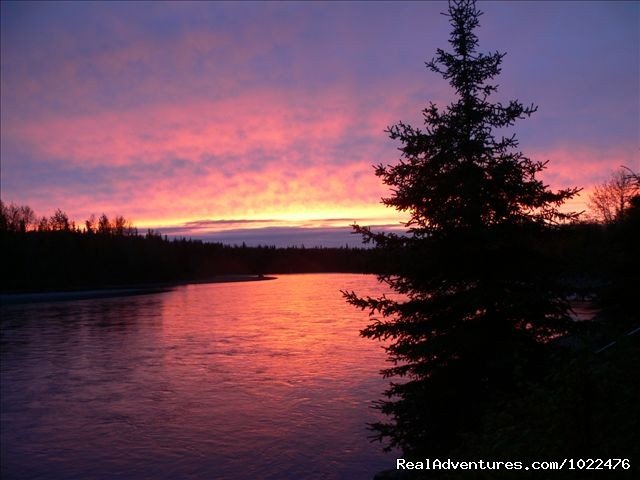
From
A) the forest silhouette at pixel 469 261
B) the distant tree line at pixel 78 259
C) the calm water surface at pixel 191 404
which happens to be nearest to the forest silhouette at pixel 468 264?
the forest silhouette at pixel 469 261

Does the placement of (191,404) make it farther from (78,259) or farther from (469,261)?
(78,259)

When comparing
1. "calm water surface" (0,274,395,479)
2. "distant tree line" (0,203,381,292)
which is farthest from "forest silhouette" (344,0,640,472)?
"distant tree line" (0,203,381,292)

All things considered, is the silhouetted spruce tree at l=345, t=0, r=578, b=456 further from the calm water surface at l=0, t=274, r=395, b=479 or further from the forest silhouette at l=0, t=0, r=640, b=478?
the calm water surface at l=0, t=274, r=395, b=479

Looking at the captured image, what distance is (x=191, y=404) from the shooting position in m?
19.6

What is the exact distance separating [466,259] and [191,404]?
1360 cm

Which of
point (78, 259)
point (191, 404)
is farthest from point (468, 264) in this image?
point (78, 259)

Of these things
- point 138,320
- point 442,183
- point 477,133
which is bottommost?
point 138,320

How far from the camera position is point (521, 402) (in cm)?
644

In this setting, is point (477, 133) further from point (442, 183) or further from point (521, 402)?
point (521, 402)

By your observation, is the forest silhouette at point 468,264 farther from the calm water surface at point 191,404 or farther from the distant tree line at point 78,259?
the distant tree line at point 78,259

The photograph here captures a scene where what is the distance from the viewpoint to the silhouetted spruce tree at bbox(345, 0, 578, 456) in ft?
29.9

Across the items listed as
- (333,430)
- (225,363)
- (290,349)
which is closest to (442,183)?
(333,430)

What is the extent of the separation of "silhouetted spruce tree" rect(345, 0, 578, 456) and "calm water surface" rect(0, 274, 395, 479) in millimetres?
4643

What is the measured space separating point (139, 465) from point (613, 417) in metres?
11.9
